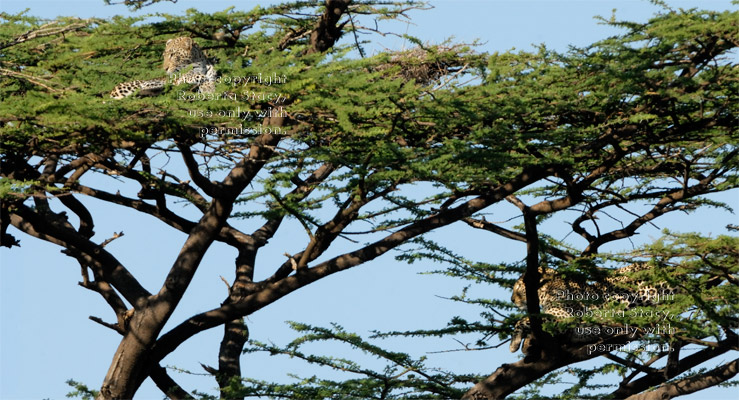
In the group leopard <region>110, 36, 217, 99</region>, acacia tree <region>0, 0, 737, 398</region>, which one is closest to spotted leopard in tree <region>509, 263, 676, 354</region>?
acacia tree <region>0, 0, 737, 398</region>

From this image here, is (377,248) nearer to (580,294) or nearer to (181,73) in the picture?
(580,294)

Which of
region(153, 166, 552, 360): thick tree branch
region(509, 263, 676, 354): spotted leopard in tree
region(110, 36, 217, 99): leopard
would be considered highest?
region(110, 36, 217, 99): leopard

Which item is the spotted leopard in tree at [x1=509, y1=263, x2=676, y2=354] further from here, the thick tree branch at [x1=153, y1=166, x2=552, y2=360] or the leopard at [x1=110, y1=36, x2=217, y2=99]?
the leopard at [x1=110, y1=36, x2=217, y2=99]

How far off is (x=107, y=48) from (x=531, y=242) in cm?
505

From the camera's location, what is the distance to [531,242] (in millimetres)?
10938

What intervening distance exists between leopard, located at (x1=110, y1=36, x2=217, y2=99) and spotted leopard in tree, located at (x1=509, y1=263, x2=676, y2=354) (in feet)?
13.5

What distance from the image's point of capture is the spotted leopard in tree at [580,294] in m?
11.8

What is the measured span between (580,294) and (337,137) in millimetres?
3164

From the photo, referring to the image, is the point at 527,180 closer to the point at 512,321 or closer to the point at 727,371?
the point at 512,321

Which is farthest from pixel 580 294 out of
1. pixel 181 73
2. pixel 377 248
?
pixel 181 73

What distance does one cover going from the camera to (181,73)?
428 inches

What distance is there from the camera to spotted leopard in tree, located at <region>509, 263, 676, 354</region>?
11.8m

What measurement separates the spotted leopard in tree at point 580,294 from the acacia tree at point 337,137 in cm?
20

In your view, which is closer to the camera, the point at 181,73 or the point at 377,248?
the point at 181,73
